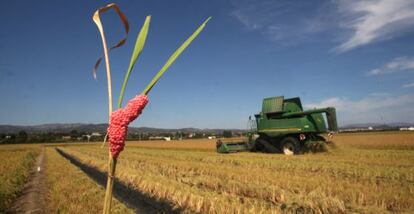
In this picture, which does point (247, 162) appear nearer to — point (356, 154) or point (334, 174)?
point (334, 174)

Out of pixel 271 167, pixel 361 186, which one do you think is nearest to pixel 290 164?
pixel 271 167

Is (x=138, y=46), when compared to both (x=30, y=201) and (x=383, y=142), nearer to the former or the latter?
(x=30, y=201)

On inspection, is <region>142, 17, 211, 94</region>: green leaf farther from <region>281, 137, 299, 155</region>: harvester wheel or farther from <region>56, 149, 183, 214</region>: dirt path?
<region>281, 137, 299, 155</region>: harvester wheel

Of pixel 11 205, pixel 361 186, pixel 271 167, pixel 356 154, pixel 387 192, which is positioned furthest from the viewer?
pixel 356 154

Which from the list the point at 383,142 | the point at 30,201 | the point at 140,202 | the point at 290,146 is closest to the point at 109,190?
the point at 140,202

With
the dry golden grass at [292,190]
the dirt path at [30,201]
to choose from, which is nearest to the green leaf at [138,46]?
the dry golden grass at [292,190]

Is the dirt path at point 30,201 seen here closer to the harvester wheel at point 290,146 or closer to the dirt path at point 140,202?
the dirt path at point 140,202

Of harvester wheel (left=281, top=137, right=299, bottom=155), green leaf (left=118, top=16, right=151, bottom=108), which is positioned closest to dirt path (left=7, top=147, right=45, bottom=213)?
green leaf (left=118, top=16, right=151, bottom=108)

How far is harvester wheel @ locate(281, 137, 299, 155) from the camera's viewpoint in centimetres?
1971

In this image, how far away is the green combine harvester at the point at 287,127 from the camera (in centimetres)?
1961

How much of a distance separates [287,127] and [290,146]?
108 cm

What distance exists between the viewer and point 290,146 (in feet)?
65.6

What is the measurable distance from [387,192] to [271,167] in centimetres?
603

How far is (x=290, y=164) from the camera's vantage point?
44.9 ft
